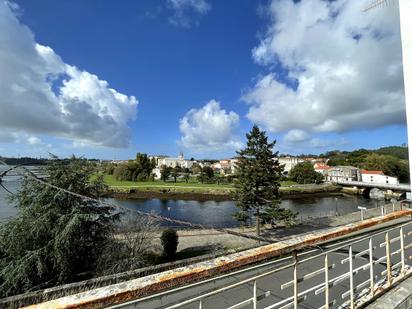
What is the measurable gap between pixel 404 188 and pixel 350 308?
242ft

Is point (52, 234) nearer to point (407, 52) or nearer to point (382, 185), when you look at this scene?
point (407, 52)

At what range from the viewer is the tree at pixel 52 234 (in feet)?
37.9

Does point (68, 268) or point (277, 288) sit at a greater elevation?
point (277, 288)

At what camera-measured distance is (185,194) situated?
66250mm

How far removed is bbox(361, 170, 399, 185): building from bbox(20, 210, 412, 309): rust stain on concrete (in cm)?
8626

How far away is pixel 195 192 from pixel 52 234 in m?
55.3

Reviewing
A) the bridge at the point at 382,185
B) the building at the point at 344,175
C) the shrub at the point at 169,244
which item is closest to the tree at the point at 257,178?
the shrub at the point at 169,244

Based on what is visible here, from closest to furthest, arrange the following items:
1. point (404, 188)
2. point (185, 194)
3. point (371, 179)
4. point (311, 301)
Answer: point (311, 301) < point (404, 188) < point (185, 194) < point (371, 179)

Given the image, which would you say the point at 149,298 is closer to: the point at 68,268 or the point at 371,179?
the point at 68,268

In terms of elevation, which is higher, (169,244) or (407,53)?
(407,53)

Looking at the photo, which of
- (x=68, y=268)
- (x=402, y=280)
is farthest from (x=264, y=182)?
(x=402, y=280)

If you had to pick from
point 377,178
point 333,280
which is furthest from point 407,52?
point 377,178

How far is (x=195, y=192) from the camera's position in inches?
2643

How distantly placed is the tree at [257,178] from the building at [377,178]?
66.6 metres
